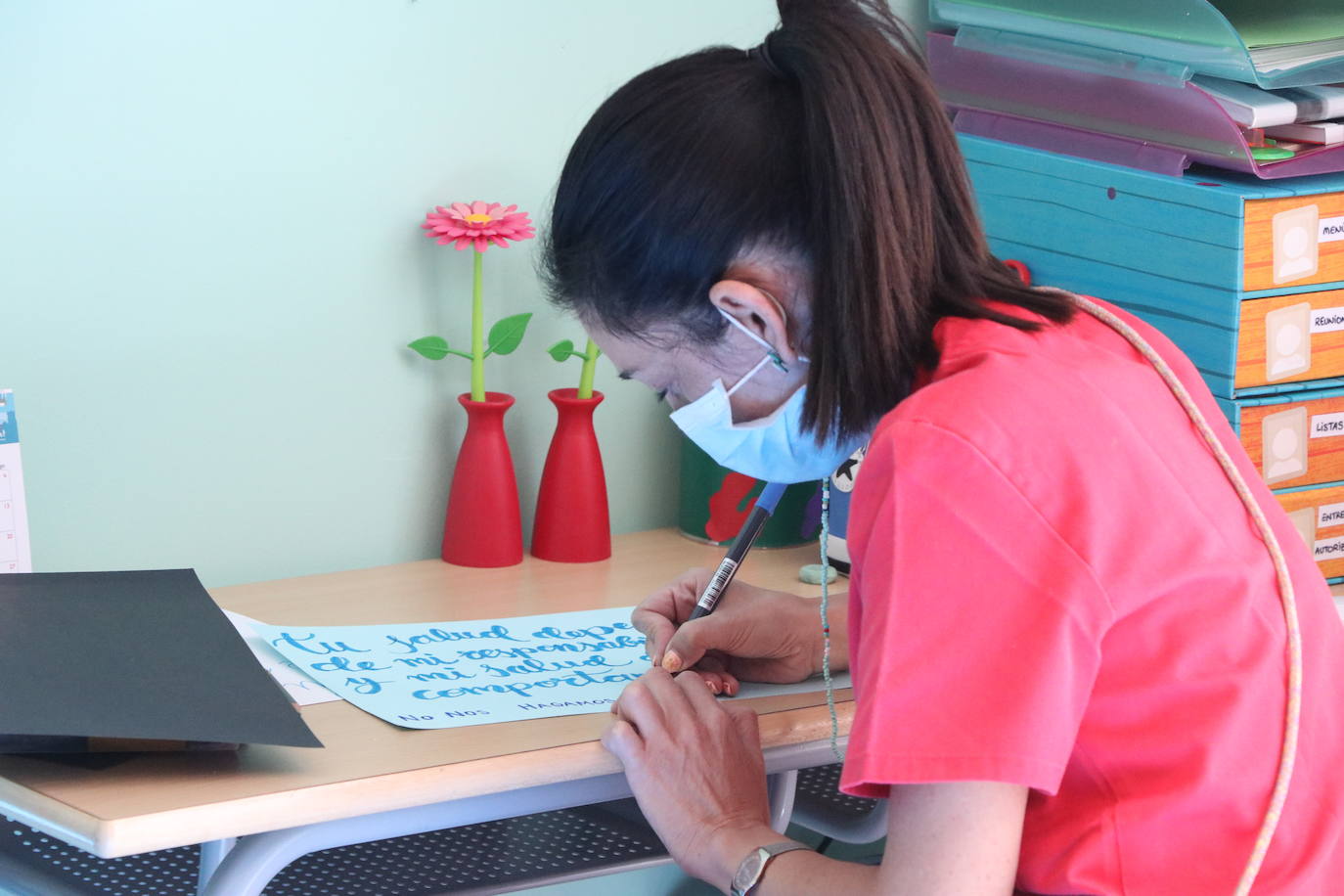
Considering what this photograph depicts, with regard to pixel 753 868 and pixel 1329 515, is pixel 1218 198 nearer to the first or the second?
pixel 1329 515

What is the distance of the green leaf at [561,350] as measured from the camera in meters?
1.51

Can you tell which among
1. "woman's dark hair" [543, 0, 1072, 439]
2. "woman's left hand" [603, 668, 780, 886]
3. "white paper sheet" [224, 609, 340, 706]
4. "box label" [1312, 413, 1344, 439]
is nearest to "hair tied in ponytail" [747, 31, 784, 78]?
"woman's dark hair" [543, 0, 1072, 439]

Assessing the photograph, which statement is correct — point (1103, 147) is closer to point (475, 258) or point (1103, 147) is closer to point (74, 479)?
point (475, 258)

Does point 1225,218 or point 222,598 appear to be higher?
point 1225,218

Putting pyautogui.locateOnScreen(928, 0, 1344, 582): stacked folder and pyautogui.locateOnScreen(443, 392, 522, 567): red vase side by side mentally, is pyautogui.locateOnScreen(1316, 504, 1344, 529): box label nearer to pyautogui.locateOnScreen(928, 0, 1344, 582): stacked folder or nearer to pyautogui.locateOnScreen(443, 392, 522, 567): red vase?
pyautogui.locateOnScreen(928, 0, 1344, 582): stacked folder

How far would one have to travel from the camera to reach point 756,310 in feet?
2.76

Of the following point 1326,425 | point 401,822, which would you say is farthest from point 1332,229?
point 401,822

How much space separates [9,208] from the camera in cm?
123

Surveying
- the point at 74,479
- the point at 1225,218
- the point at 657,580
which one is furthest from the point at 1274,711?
the point at 74,479

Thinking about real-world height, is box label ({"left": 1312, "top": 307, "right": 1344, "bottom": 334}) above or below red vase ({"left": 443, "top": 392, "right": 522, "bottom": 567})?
above

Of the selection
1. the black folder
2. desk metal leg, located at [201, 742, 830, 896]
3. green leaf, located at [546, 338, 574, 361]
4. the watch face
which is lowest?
desk metal leg, located at [201, 742, 830, 896]

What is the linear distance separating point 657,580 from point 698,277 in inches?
24.8

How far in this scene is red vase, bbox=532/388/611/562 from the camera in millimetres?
1474

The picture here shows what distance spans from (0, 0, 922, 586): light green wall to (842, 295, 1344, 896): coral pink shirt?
28.7 inches
